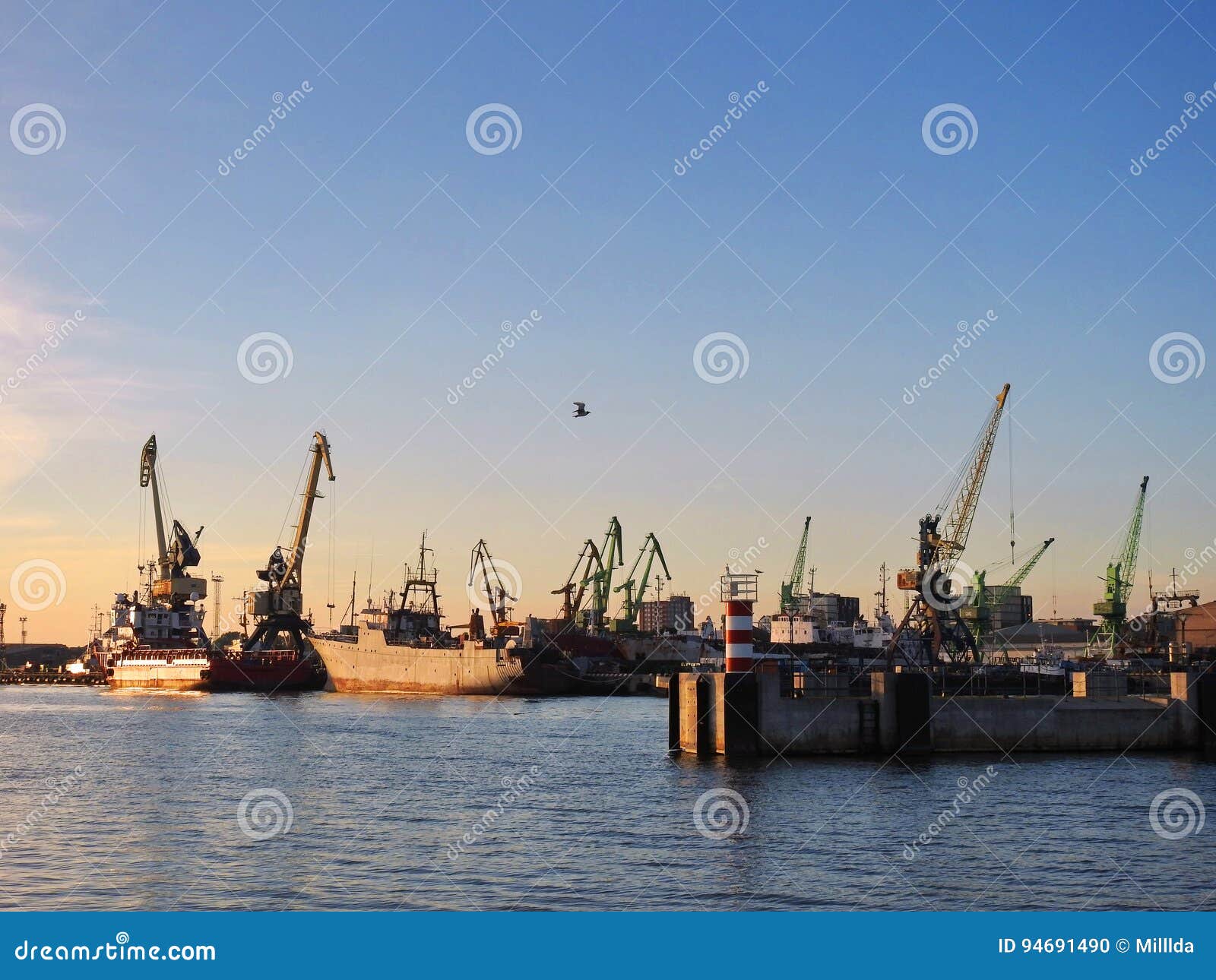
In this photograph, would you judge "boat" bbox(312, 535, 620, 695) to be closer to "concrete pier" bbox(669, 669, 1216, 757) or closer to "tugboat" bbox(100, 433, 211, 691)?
"tugboat" bbox(100, 433, 211, 691)

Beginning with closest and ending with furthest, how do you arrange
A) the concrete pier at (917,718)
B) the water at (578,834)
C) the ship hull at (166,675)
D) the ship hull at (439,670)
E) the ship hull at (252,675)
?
1. the water at (578,834)
2. the concrete pier at (917,718)
3. the ship hull at (439,670)
4. the ship hull at (252,675)
5. the ship hull at (166,675)

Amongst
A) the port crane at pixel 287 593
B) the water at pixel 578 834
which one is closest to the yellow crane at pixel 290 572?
the port crane at pixel 287 593

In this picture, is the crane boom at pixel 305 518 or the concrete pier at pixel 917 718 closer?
the concrete pier at pixel 917 718

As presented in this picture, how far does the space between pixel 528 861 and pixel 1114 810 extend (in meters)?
19.1

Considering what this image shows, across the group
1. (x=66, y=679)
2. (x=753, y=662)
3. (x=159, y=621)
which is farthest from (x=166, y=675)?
(x=753, y=662)

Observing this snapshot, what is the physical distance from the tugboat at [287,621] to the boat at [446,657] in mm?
3638

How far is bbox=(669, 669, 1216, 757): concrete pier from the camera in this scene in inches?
1929

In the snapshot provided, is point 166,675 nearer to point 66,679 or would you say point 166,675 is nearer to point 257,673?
point 257,673

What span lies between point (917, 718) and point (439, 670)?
308 feet

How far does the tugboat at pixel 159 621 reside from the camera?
153500mm

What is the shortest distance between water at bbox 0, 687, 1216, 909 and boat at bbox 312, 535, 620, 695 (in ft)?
237

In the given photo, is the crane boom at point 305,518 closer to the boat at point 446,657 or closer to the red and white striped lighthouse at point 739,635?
the boat at point 446,657

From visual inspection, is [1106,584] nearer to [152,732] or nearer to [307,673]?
[307,673]

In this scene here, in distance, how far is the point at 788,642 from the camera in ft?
Answer: 564
